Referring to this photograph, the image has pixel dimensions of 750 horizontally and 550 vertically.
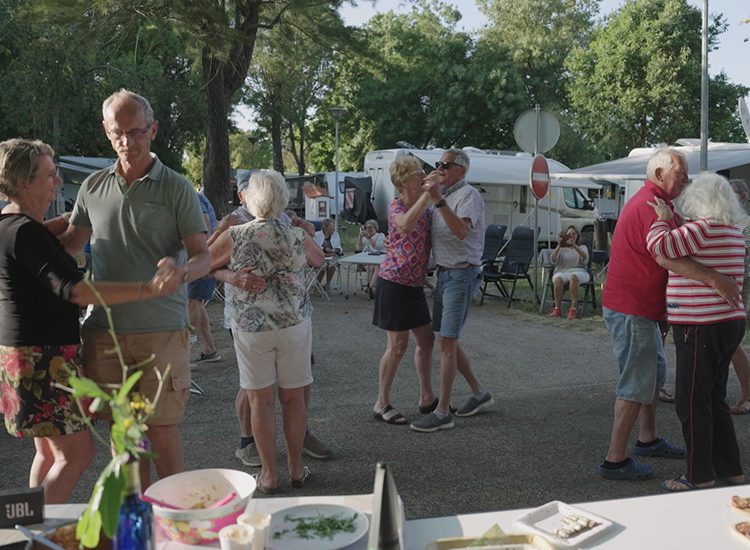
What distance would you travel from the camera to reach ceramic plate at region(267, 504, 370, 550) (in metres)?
1.68

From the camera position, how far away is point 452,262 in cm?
485

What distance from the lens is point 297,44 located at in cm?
1223

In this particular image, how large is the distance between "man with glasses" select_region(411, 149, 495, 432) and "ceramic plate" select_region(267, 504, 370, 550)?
9.87 ft

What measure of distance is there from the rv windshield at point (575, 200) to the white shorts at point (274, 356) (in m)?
19.5

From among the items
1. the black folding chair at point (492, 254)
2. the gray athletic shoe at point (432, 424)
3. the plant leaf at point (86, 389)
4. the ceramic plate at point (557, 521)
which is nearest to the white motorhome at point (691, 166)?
the black folding chair at point (492, 254)

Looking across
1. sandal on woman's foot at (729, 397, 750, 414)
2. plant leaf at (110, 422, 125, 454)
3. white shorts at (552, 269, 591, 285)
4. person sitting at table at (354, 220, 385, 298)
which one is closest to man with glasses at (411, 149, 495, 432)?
sandal on woman's foot at (729, 397, 750, 414)

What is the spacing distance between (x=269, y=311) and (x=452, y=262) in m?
1.59

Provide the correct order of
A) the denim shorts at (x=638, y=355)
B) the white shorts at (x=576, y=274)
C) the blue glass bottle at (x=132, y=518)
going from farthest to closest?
the white shorts at (x=576, y=274)
the denim shorts at (x=638, y=355)
the blue glass bottle at (x=132, y=518)

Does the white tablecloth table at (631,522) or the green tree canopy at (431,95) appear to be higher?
the green tree canopy at (431,95)

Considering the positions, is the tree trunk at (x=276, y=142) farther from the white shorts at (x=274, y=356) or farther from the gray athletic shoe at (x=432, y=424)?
the white shorts at (x=274, y=356)

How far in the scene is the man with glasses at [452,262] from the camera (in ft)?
15.9

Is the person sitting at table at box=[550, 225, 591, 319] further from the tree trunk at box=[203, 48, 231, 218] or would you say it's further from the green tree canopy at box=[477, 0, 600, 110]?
the green tree canopy at box=[477, 0, 600, 110]

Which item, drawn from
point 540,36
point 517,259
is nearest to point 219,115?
point 517,259

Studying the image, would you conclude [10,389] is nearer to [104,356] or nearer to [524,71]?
[104,356]
